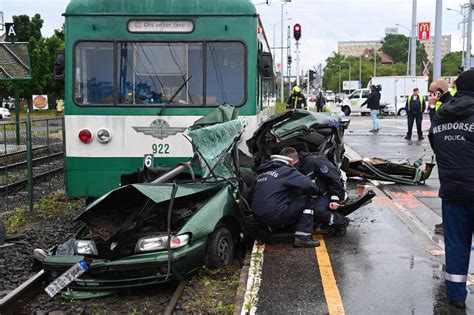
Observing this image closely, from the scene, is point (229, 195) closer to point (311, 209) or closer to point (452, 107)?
point (311, 209)

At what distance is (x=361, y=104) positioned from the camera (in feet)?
142

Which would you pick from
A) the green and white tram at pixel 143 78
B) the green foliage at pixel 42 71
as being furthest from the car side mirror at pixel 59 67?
the green foliage at pixel 42 71

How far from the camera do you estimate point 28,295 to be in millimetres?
5730

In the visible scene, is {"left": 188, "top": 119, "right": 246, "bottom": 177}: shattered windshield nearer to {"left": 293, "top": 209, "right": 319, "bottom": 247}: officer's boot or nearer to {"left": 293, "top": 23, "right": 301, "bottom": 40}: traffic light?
{"left": 293, "top": 209, "right": 319, "bottom": 247}: officer's boot

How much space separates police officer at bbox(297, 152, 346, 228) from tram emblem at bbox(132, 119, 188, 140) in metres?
1.89

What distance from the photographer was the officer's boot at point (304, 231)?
21.8 ft

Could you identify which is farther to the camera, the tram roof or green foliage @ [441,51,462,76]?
green foliage @ [441,51,462,76]

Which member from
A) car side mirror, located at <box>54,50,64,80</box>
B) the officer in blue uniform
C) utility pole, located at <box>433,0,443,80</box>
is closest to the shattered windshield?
the officer in blue uniform

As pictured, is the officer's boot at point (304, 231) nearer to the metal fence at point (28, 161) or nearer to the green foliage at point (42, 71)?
the metal fence at point (28, 161)

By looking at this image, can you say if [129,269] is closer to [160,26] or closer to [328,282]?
[328,282]

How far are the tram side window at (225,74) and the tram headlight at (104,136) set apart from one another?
1432 mm

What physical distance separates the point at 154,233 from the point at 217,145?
4.83 ft

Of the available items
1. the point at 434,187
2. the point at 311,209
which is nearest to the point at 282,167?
the point at 311,209

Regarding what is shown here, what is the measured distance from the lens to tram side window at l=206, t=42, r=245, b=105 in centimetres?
805
